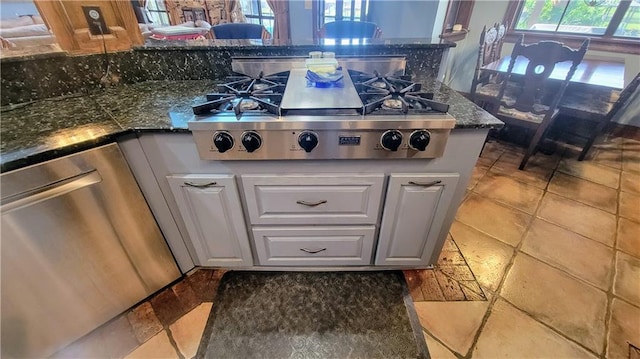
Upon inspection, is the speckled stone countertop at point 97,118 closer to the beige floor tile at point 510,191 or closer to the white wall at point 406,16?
the beige floor tile at point 510,191

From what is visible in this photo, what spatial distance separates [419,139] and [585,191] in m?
2.08

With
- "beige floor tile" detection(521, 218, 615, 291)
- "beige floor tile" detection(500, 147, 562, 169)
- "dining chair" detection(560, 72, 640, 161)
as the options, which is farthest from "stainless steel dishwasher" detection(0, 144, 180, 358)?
"dining chair" detection(560, 72, 640, 161)

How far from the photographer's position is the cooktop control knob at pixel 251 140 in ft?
2.83

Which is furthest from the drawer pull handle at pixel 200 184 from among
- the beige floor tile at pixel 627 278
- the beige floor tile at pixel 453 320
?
the beige floor tile at pixel 627 278

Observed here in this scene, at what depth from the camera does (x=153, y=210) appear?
1091 millimetres

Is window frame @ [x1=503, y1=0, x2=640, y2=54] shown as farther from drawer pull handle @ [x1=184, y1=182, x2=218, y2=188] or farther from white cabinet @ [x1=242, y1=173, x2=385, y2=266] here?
drawer pull handle @ [x1=184, y1=182, x2=218, y2=188]

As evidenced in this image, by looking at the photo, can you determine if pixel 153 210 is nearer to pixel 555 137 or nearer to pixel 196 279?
pixel 196 279

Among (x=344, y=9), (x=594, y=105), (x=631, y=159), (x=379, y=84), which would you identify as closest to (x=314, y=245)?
(x=379, y=84)

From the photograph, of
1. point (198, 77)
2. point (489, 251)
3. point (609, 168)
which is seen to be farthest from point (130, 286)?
point (609, 168)

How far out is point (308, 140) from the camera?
864 mm

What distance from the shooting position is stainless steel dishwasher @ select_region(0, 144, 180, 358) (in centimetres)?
80

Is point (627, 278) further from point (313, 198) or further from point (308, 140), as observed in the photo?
point (308, 140)

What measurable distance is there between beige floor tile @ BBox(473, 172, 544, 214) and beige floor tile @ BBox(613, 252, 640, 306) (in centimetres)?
49

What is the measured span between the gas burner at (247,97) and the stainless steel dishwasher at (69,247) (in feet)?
1.21
